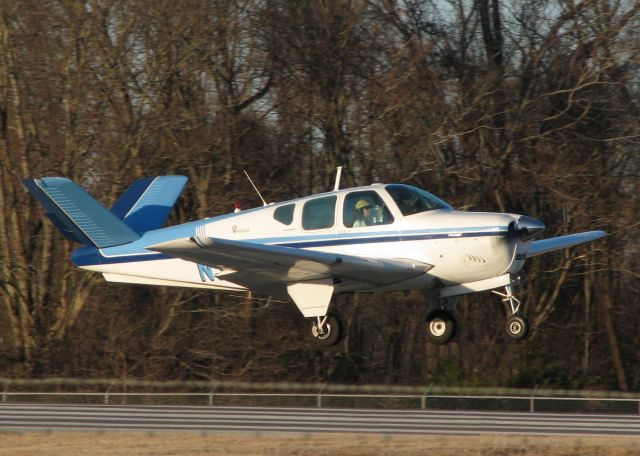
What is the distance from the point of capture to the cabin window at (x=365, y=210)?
15375 mm

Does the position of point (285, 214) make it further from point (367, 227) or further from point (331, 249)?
point (367, 227)

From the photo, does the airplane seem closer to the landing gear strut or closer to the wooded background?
the landing gear strut

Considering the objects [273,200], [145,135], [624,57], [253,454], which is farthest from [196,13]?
[253,454]

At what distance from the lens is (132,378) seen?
24703 mm

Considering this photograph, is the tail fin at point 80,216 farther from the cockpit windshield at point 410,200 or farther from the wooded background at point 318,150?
the wooded background at point 318,150

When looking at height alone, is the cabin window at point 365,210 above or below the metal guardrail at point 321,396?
above

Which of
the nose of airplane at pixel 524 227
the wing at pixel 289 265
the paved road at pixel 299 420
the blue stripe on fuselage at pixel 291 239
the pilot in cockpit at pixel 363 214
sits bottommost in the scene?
the paved road at pixel 299 420

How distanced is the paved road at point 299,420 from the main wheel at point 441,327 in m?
1.96

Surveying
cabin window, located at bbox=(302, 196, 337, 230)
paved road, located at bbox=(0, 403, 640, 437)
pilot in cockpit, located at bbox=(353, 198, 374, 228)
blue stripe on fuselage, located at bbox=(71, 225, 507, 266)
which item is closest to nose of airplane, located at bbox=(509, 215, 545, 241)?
blue stripe on fuselage, located at bbox=(71, 225, 507, 266)

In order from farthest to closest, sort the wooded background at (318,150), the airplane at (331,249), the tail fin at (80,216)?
1. the wooded background at (318,150)
2. the tail fin at (80,216)
3. the airplane at (331,249)

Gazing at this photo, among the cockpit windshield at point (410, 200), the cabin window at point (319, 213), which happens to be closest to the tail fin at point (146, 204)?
the cabin window at point (319, 213)

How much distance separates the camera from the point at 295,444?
47.1ft

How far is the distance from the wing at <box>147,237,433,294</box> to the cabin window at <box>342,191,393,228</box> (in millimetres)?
590

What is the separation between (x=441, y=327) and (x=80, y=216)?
6.20 meters
